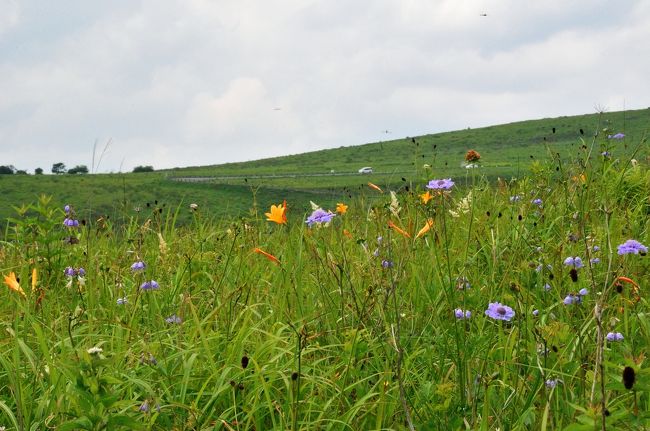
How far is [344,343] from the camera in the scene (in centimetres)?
264

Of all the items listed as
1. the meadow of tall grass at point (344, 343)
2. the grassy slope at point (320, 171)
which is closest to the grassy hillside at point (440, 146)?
the grassy slope at point (320, 171)

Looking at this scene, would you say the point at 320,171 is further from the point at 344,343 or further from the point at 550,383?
the point at 550,383

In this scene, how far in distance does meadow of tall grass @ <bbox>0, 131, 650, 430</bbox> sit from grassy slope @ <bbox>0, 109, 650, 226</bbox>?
5.61 meters

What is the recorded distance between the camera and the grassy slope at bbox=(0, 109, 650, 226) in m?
21.6

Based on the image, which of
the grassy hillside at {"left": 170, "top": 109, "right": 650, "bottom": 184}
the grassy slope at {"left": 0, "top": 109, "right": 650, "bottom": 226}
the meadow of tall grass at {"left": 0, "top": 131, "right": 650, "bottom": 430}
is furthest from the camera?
the grassy hillside at {"left": 170, "top": 109, "right": 650, "bottom": 184}

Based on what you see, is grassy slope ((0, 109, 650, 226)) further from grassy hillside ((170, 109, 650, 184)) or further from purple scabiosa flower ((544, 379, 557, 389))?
purple scabiosa flower ((544, 379, 557, 389))

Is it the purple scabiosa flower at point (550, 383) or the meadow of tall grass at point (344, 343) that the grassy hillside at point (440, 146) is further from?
the purple scabiosa flower at point (550, 383)

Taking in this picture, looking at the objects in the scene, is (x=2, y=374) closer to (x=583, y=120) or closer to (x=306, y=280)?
(x=306, y=280)

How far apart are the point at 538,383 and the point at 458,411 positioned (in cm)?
27

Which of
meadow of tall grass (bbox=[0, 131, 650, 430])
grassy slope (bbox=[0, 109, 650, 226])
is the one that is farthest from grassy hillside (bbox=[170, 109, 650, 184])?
meadow of tall grass (bbox=[0, 131, 650, 430])

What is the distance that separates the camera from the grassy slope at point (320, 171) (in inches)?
851

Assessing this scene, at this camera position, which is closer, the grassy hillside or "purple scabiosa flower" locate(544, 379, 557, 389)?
"purple scabiosa flower" locate(544, 379, 557, 389)

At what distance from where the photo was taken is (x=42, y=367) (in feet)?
8.18

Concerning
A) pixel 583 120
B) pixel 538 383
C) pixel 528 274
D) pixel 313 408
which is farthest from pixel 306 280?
pixel 583 120
